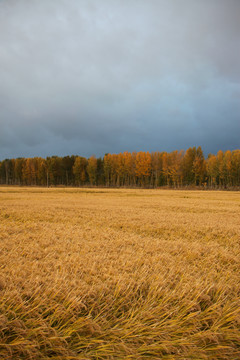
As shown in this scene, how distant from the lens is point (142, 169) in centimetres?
7094

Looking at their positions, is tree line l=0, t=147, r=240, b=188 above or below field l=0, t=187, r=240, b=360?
above

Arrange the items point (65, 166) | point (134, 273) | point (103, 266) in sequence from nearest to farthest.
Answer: point (134, 273), point (103, 266), point (65, 166)

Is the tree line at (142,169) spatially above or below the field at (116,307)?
above

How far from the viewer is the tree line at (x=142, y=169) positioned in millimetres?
69812

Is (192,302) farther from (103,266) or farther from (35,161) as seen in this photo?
(35,161)

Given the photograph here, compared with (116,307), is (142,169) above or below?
above

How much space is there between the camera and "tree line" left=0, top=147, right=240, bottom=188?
229 feet

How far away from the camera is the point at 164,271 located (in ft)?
13.3

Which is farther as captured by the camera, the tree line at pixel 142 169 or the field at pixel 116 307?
the tree line at pixel 142 169

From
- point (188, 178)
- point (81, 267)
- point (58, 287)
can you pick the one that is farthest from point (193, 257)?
point (188, 178)

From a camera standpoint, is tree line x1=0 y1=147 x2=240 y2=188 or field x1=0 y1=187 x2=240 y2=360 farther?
tree line x1=0 y1=147 x2=240 y2=188

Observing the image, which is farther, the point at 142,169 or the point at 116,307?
the point at 142,169

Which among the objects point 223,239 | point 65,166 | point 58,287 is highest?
point 65,166

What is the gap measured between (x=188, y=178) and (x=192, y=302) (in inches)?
3004
